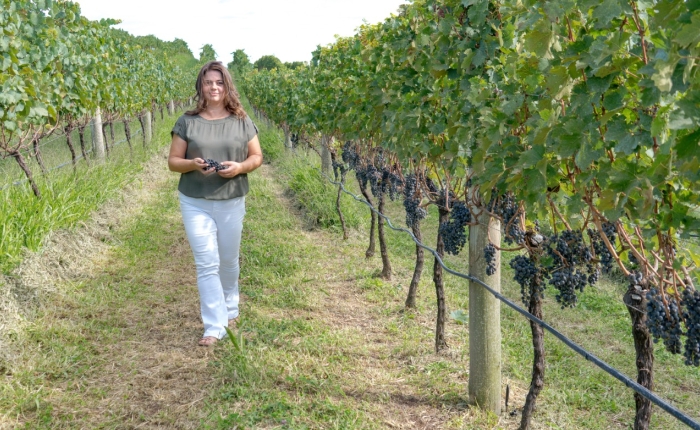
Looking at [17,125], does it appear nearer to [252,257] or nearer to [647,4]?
[252,257]

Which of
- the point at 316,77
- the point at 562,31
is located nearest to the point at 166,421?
the point at 562,31

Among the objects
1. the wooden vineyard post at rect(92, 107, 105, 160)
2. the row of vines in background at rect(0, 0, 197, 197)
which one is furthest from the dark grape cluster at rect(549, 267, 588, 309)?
the wooden vineyard post at rect(92, 107, 105, 160)

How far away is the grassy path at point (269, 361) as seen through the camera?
3.35m

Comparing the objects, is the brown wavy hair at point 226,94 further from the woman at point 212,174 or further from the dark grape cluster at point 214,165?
the dark grape cluster at point 214,165

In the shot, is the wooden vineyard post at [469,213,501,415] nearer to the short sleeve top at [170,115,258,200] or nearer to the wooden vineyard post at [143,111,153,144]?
the short sleeve top at [170,115,258,200]

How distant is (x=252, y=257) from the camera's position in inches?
245

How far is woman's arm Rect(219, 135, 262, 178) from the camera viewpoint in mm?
3996

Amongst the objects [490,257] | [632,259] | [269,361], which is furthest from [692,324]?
[269,361]

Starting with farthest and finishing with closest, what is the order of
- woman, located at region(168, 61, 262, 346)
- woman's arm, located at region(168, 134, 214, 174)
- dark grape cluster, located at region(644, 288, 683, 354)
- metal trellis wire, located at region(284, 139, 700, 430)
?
woman, located at region(168, 61, 262, 346) < woman's arm, located at region(168, 134, 214, 174) < dark grape cluster, located at region(644, 288, 683, 354) < metal trellis wire, located at region(284, 139, 700, 430)

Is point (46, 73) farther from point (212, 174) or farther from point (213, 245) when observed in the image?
point (213, 245)

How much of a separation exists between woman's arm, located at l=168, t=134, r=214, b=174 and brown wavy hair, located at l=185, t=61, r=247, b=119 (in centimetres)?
21

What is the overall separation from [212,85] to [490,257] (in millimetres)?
2189

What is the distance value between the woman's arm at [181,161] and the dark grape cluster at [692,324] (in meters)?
2.84

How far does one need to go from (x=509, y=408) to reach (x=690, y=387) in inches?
70.0
